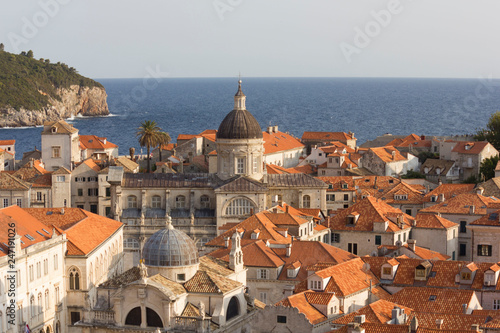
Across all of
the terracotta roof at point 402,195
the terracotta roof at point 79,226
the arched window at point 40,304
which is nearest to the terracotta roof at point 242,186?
the terracotta roof at point 79,226

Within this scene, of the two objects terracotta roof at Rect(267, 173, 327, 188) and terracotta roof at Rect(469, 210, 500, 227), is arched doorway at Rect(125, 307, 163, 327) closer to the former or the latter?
terracotta roof at Rect(469, 210, 500, 227)

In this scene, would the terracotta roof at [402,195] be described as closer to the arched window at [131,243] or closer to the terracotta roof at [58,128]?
the arched window at [131,243]

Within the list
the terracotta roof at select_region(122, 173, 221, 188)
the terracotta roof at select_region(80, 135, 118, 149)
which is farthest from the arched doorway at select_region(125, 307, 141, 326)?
the terracotta roof at select_region(80, 135, 118, 149)

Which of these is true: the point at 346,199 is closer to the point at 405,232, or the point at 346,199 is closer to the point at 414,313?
the point at 405,232

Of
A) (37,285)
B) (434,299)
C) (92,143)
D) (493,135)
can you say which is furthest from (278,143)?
(434,299)

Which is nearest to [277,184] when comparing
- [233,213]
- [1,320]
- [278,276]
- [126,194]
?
[233,213]

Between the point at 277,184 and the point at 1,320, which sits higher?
the point at 277,184

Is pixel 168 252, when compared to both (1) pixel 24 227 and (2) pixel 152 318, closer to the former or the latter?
(2) pixel 152 318
